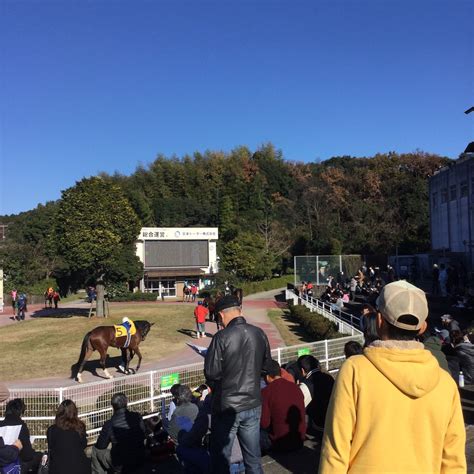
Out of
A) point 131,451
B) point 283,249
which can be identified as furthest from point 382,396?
point 283,249

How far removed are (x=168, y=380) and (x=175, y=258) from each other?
38.8m

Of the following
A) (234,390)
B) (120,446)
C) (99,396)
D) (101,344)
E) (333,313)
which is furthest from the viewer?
(333,313)

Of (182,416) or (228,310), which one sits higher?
(228,310)

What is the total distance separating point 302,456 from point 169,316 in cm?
2038

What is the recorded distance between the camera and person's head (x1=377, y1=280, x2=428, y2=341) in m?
1.90

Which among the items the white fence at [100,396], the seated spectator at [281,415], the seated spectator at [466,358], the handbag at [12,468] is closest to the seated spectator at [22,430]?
the handbag at [12,468]

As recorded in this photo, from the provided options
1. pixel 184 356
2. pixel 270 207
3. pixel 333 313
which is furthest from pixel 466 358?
pixel 270 207

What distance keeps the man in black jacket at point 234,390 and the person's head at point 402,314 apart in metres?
1.71

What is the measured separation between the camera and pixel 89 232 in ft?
75.5

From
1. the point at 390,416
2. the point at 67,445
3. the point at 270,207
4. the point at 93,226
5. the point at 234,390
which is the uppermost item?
the point at 270,207

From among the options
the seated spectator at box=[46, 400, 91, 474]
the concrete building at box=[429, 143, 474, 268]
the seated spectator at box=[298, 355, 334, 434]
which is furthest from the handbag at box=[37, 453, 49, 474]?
the concrete building at box=[429, 143, 474, 268]

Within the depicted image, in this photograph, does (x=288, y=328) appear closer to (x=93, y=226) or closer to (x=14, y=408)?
(x=93, y=226)

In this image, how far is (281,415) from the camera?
478cm

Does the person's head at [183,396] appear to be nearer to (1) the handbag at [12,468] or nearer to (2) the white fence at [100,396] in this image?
(1) the handbag at [12,468]
